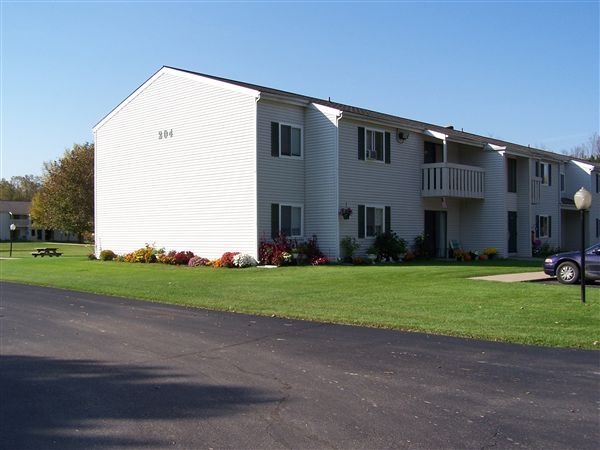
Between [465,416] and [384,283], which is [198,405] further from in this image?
[384,283]

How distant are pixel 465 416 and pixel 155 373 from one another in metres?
3.60

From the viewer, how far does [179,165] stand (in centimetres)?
2686

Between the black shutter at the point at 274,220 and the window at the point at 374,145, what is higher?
the window at the point at 374,145

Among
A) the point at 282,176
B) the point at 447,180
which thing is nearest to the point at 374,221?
the point at 447,180

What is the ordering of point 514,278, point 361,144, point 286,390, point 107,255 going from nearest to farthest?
point 286,390 → point 514,278 → point 361,144 → point 107,255

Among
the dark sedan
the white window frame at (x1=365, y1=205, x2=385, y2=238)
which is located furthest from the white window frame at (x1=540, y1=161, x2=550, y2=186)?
the dark sedan

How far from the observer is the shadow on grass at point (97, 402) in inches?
198

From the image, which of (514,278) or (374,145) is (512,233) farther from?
(514,278)

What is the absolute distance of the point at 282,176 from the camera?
968 inches

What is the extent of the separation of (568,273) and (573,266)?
240mm

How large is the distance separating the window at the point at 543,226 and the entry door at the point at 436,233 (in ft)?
25.2

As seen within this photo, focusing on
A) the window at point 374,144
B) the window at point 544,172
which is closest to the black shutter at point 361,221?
the window at point 374,144

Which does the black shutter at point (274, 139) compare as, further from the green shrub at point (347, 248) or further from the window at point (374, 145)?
the green shrub at point (347, 248)

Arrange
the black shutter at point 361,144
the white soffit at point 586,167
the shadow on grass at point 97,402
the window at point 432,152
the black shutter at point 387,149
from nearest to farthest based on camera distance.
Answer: the shadow on grass at point 97,402
the black shutter at point 361,144
the black shutter at point 387,149
the window at point 432,152
the white soffit at point 586,167
